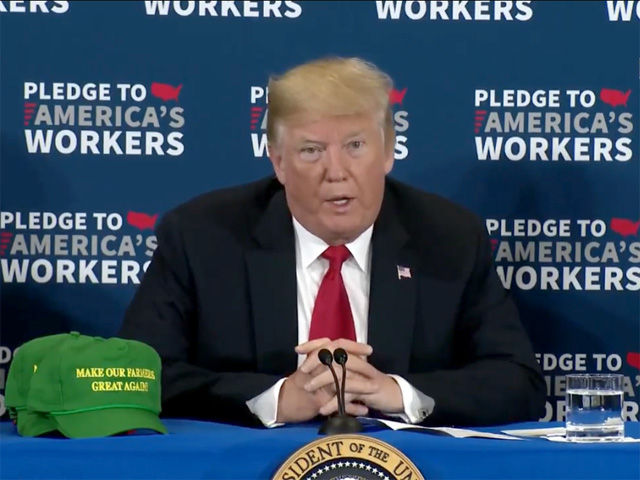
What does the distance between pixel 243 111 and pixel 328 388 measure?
1240mm

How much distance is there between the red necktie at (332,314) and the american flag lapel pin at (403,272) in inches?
5.7

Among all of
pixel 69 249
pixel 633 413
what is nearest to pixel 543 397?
pixel 633 413

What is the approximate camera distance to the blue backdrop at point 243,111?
322 cm

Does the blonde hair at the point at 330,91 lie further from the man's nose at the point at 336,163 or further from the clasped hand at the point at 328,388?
the clasped hand at the point at 328,388

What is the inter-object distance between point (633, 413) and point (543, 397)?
801 millimetres

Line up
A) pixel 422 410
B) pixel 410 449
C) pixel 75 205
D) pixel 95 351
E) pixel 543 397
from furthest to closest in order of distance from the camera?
pixel 75 205, pixel 543 397, pixel 422 410, pixel 95 351, pixel 410 449

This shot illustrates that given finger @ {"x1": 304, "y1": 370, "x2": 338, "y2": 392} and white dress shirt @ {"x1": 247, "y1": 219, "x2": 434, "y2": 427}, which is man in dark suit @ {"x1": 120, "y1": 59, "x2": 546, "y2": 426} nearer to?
white dress shirt @ {"x1": 247, "y1": 219, "x2": 434, "y2": 427}

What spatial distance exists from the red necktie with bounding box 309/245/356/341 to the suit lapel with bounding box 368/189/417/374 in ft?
0.19

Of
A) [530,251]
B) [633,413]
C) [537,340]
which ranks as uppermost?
[530,251]

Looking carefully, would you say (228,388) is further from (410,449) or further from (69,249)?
(69,249)

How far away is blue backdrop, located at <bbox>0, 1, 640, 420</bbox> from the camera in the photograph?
3.22 m

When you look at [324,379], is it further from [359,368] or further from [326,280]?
[326,280]

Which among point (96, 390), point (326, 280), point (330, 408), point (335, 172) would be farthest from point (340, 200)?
point (96, 390)

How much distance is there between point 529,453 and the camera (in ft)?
5.62
